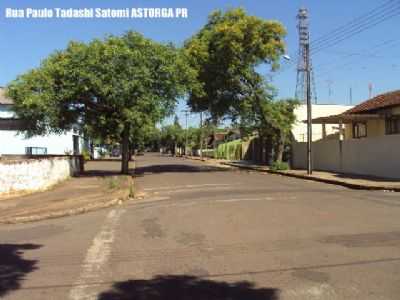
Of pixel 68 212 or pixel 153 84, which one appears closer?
pixel 68 212

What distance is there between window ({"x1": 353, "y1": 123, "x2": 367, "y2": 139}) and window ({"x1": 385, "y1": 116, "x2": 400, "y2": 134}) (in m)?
3.26

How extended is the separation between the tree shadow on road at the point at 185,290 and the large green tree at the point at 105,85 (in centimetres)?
2187

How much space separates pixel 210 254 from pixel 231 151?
6317 cm

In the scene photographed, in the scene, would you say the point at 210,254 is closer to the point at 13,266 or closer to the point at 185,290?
the point at 185,290

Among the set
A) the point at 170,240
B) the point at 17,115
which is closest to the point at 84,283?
the point at 170,240

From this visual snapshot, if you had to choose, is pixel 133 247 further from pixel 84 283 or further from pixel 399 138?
pixel 399 138

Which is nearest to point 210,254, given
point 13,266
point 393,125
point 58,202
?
point 13,266

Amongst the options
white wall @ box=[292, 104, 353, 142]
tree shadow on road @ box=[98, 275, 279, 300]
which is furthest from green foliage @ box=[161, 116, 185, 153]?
tree shadow on road @ box=[98, 275, 279, 300]

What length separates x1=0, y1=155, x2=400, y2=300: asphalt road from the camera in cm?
643

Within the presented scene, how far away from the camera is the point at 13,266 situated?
25.7ft

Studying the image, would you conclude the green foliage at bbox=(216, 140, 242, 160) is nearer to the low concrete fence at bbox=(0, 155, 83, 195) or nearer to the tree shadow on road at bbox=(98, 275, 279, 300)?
the low concrete fence at bbox=(0, 155, 83, 195)

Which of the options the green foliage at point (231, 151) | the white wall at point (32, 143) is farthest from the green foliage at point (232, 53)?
the green foliage at point (231, 151)

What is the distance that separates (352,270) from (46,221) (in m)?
8.10

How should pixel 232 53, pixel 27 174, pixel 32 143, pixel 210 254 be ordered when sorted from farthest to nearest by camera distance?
pixel 32 143 → pixel 232 53 → pixel 27 174 → pixel 210 254
